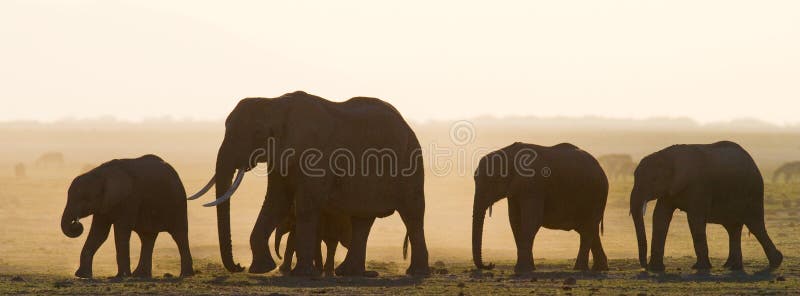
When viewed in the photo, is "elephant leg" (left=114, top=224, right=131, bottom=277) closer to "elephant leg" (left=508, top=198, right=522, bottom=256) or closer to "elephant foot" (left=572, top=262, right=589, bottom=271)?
"elephant leg" (left=508, top=198, right=522, bottom=256)

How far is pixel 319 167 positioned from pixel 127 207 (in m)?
3.20

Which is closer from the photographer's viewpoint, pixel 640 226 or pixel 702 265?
pixel 702 265

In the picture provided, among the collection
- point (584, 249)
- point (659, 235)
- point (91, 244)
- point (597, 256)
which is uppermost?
point (659, 235)

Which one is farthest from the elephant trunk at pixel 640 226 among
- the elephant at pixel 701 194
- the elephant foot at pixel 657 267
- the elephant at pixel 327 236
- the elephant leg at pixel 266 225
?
the elephant leg at pixel 266 225

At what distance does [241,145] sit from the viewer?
24031 mm

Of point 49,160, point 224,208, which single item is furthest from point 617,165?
point 224,208

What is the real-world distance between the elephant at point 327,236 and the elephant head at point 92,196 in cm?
278

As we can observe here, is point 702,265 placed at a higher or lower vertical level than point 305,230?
lower

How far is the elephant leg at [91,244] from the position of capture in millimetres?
24703

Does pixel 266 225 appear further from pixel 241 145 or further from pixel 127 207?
pixel 127 207

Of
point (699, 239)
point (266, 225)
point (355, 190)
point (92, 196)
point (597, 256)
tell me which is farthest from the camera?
point (597, 256)

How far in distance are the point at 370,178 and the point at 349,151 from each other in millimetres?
574

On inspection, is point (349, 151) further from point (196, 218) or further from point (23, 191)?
point (23, 191)

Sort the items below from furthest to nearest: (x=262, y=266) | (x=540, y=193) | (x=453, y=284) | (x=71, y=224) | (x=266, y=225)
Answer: (x=540, y=193), (x=71, y=224), (x=266, y=225), (x=262, y=266), (x=453, y=284)
